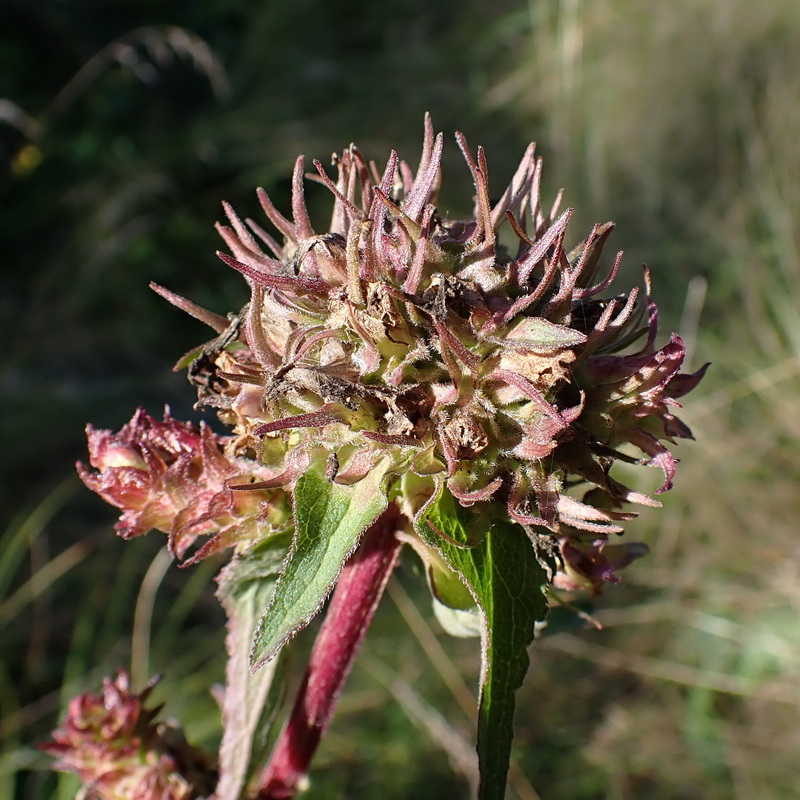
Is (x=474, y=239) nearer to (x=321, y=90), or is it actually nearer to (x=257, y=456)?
(x=257, y=456)

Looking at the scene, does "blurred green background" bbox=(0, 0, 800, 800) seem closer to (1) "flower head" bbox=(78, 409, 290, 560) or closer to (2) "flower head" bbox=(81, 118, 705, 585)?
(1) "flower head" bbox=(78, 409, 290, 560)

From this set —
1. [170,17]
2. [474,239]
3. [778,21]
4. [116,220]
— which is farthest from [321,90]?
[474,239]

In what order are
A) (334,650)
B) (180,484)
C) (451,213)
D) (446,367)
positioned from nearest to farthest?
1. (446,367)
2. (180,484)
3. (334,650)
4. (451,213)

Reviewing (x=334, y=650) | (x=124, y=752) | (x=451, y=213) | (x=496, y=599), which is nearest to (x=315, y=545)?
(x=496, y=599)

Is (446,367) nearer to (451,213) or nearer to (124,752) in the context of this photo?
(124,752)

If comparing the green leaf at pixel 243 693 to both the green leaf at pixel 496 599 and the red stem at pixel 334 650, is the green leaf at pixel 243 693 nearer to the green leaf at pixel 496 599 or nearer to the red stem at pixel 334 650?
the red stem at pixel 334 650

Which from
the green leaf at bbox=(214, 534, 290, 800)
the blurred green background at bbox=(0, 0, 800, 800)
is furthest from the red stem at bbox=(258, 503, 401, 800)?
the blurred green background at bbox=(0, 0, 800, 800)


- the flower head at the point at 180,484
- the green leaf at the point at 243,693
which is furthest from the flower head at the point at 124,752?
the flower head at the point at 180,484
